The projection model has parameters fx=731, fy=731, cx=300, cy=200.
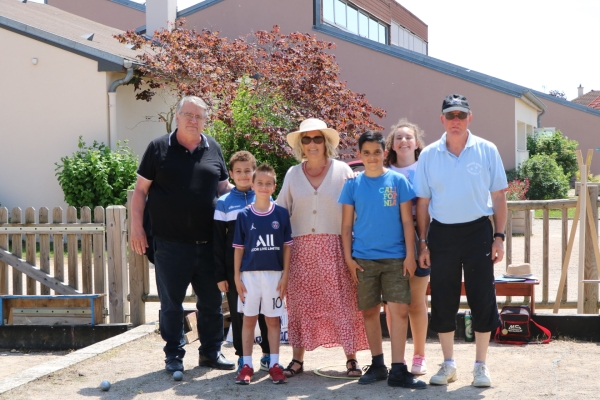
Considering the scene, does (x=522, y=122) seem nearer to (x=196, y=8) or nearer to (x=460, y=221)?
(x=196, y=8)

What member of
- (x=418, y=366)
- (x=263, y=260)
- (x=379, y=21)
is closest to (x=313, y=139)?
(x=263, y=260)

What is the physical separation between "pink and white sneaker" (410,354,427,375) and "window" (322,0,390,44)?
20400mm

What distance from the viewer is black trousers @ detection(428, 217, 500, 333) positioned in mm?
4969

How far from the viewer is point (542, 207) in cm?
693

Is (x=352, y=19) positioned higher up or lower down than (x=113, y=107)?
higher up

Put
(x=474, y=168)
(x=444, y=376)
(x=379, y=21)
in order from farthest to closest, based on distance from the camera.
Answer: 1. (x=379, y=21)
2. (x=444, y=376)
3. (x=474, y=168)

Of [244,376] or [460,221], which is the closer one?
[460,221]

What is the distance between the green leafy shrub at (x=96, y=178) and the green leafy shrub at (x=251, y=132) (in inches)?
84.4

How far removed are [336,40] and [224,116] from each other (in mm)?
10802

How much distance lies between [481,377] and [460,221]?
108 centimetres

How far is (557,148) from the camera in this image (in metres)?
29.5

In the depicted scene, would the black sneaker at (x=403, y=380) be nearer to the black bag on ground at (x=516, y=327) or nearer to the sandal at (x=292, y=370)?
the sandal at (x=292, y=370)

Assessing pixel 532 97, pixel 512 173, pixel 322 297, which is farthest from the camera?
pixel 532 97

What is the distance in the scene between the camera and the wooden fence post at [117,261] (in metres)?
7.25
